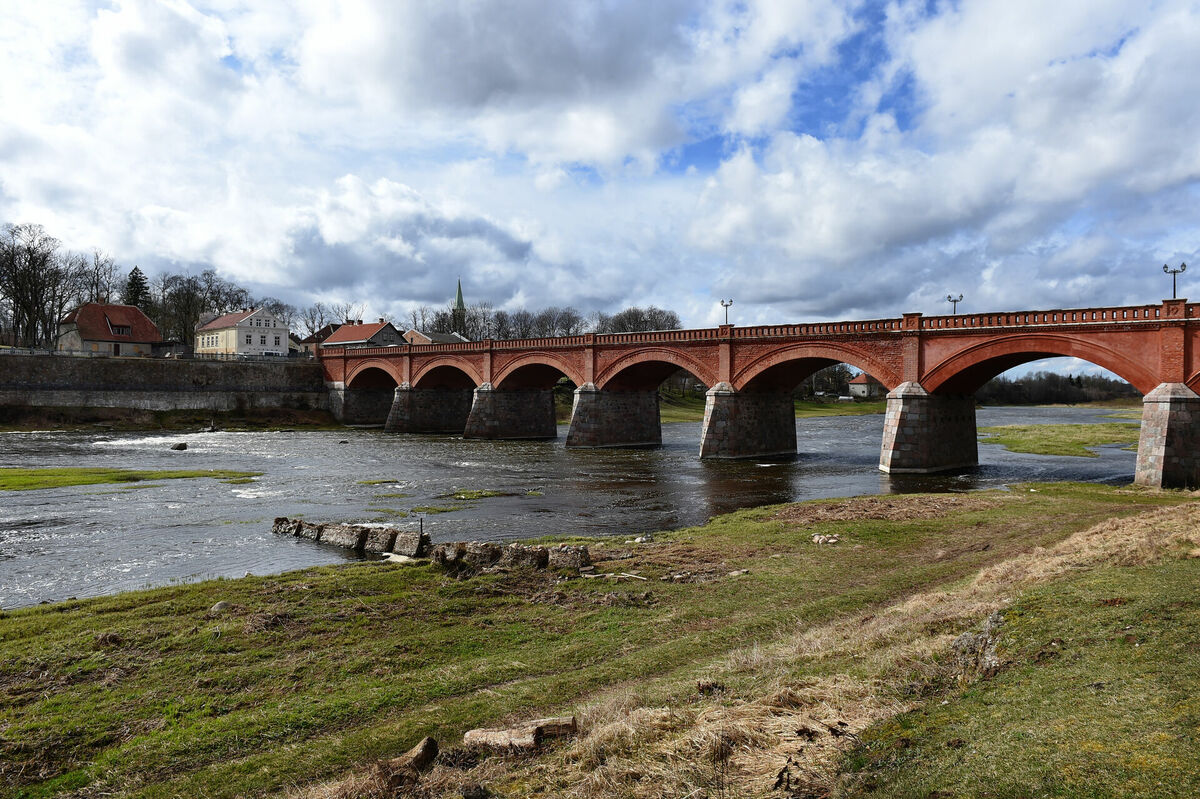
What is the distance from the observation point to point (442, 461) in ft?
144

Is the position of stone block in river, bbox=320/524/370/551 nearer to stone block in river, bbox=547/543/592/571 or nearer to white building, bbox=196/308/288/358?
stone block in river, bbox=547/543/592/571

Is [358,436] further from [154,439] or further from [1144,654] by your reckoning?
[1144,654]

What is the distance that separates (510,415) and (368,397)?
23579 millimetres

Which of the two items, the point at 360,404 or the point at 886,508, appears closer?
the point at 886,508

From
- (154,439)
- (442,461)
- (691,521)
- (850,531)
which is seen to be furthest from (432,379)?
(850,531)

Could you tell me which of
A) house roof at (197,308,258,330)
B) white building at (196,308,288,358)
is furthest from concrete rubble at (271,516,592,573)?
house roof at (197,308,258,330)

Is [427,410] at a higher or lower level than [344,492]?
higher

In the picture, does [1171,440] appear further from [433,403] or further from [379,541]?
[433,403]

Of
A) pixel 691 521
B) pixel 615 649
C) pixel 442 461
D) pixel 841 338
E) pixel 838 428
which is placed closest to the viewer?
pixel 615 649

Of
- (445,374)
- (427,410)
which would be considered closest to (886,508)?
(445,374)

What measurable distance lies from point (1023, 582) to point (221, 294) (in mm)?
132176

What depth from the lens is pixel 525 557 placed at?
14.5m

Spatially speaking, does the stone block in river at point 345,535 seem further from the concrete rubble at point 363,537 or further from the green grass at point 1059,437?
the green grass at point 1059,437

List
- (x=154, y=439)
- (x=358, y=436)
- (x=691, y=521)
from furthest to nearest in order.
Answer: (x=358, y=436)
(x=154, y=439)
(x=691, y=521)
